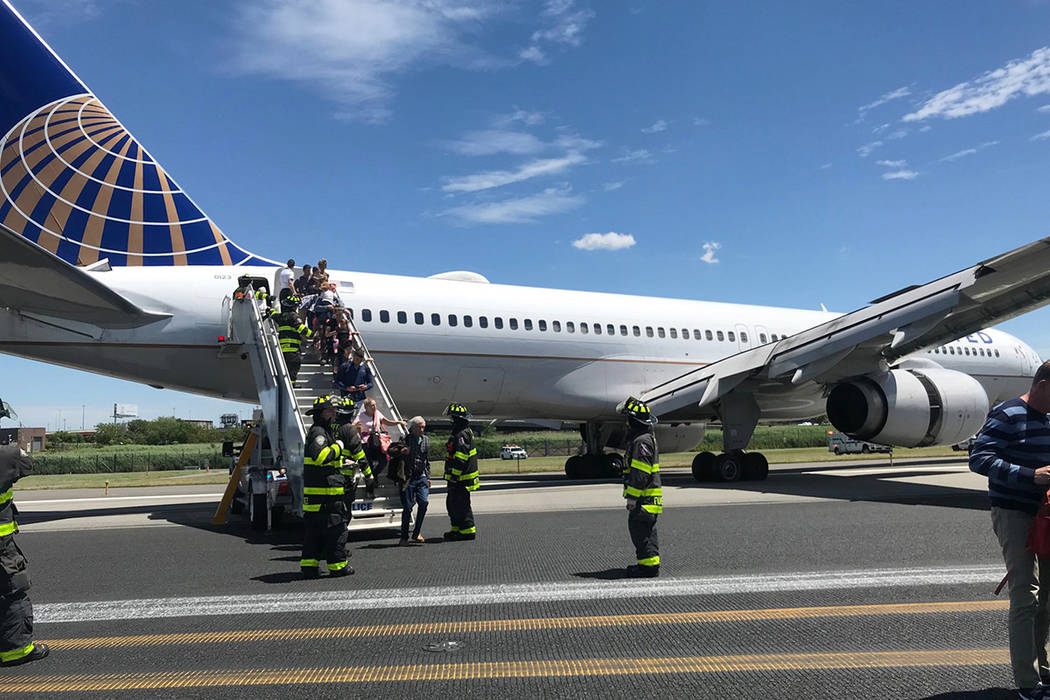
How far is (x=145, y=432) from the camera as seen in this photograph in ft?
277

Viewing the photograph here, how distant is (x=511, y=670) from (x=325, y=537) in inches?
141

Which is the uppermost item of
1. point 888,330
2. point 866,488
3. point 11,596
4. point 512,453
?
point 888,330

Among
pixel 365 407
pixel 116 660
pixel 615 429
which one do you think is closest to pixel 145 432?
pixel 615 429

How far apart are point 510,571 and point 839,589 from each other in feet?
9.60

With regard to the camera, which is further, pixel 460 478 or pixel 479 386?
pixel 479 386

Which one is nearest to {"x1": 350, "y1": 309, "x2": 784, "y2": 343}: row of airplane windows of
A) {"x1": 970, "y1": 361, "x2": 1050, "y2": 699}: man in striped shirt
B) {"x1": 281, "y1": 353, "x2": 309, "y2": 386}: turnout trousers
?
{"x1": 281, "y1": 353, "x2": 309, "y2": 386}: turnout trousers

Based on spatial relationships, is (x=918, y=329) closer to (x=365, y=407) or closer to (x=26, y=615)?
(x=365, y=407)

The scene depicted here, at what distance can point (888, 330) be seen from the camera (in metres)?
14.9

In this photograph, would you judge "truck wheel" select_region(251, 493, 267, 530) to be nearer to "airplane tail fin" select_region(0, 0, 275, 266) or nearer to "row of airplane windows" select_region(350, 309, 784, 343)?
"row of airplane windows" select_region(350, 309, 784, 343)

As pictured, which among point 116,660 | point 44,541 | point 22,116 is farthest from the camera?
point 22,116

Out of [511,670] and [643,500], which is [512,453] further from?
[511,670]

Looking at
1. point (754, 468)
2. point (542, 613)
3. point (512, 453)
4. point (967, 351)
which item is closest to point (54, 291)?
point (542, 613)

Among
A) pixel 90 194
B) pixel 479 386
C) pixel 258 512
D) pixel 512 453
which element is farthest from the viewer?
pixel 512 453

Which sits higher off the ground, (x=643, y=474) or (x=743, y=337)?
(x=743, y=337)
